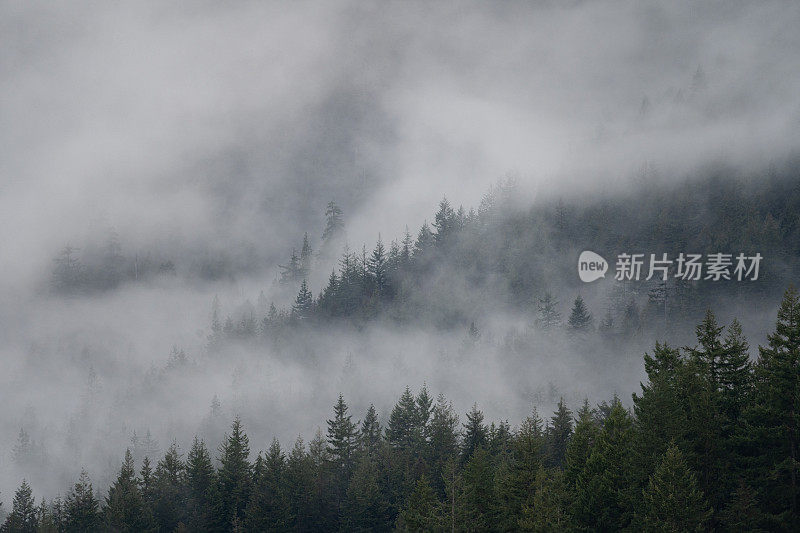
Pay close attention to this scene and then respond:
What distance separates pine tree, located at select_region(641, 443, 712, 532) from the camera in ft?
97.3

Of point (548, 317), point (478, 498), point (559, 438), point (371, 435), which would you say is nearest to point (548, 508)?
point (478, 498)

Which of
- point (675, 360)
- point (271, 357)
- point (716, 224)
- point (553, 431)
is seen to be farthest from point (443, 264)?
point (675, 360)

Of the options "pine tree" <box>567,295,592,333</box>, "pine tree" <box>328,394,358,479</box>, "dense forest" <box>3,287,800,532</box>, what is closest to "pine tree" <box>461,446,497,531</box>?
"dense forest" <box>3,287,800,532</box>

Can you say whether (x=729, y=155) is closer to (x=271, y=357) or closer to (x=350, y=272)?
(x=350, y=272)

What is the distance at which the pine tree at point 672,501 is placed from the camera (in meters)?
29.7

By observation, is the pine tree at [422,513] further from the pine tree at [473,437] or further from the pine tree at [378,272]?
the pine tree at [378,272]

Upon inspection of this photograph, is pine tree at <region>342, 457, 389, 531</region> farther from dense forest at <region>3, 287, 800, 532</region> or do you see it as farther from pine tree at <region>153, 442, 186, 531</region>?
pine tree at <region>153, 442, 186, 531</region>
